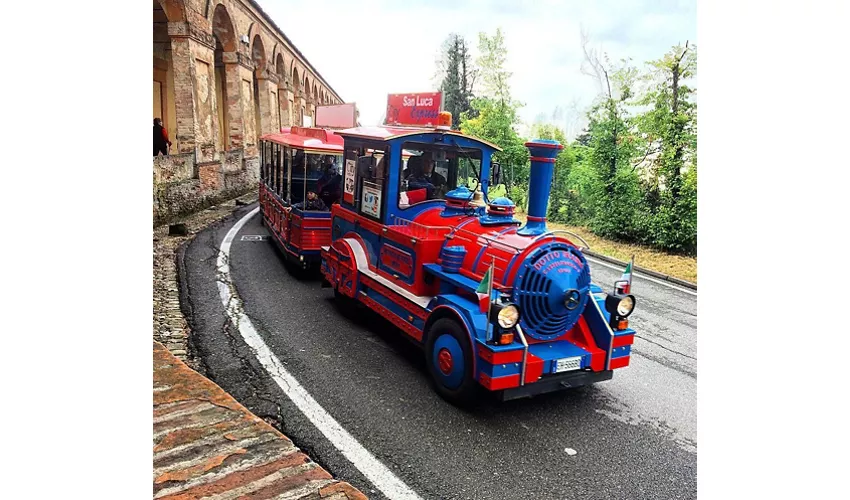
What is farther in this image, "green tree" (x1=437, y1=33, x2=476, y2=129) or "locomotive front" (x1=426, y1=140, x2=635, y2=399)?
"green tree" (x1=437, y1=33, x2=476, y2=129)

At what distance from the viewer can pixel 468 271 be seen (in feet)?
11.8

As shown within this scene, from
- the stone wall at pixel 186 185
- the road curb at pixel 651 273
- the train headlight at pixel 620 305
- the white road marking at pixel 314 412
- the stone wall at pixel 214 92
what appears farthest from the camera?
the road curb at pixel 651 273

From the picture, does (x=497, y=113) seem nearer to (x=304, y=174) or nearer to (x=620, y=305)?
(x=304, y=174)

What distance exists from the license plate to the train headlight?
0.41m

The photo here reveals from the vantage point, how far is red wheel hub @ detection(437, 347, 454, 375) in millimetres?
3333

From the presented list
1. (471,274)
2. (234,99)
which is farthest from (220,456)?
(234,99)

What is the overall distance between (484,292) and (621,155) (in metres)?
5.40

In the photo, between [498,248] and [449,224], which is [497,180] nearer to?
[449,224]

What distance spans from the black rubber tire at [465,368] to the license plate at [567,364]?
51 cm

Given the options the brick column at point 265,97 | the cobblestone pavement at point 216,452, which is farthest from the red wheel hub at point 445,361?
the brick column at point 265,97

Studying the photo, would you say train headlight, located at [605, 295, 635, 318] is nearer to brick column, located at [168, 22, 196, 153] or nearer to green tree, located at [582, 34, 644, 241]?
green tree, located at [582, 34, 644, 241]

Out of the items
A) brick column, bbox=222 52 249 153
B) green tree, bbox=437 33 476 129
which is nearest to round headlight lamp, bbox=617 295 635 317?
green tree, bbox=437 33 476 129

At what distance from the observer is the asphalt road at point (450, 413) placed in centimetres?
263

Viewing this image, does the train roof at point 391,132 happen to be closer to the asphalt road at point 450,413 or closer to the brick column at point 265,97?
the asphalt road at point 450,413
